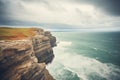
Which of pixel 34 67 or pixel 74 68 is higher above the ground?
pixel 34 67

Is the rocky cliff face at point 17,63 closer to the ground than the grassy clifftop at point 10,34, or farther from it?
closer to the ground

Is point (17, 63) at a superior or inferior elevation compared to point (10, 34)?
inferior

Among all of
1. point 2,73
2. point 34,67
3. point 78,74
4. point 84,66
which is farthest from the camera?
point 84,66

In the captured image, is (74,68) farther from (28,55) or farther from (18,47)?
(18,47)

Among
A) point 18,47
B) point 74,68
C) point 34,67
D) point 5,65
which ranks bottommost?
point 74,68

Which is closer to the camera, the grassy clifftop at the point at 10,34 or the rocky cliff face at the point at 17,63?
the rocky cliff face at the point at 17,63

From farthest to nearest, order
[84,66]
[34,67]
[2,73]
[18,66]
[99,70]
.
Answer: [84,66] < [99,70] < [34,67] < [18,66] < [2,73]

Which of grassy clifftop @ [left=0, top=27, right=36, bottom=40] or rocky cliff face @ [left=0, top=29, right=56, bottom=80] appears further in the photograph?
grassy clifftop @ [left=0, top=27, right=36, bottom=40]

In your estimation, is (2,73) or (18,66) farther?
(18,66)

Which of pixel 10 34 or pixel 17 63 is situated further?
pixel 10 34

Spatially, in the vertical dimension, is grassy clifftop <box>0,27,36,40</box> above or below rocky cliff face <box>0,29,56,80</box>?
above

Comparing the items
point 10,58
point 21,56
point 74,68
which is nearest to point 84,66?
point 74,68
